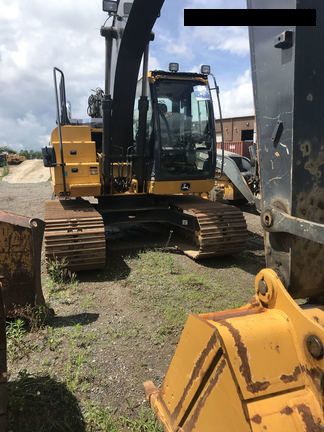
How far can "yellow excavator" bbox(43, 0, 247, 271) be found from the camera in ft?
17.6

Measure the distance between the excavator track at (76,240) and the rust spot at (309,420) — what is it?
13.1 feet

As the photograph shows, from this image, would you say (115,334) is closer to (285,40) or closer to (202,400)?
(202,400)

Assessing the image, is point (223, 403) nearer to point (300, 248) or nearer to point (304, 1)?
point (300, 248)

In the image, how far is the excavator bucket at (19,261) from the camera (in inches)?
140

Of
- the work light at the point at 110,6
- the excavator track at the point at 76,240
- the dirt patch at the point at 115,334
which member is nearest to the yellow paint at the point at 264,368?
the dirt patch at the point at 115,334

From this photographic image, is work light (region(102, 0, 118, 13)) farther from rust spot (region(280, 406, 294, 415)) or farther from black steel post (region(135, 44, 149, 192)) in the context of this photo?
rust spot (region(280, 406, 294, 415))

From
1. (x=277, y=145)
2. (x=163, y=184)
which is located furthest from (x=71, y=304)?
(x=277, y=145)

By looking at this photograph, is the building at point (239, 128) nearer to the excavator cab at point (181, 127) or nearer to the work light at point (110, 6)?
the excavator cab at point (181, 127)

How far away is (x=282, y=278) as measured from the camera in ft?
5.15

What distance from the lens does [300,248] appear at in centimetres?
152

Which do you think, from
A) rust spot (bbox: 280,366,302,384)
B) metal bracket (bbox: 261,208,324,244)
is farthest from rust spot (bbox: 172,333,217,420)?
metal bracket (bbox: 261,208,324,244)

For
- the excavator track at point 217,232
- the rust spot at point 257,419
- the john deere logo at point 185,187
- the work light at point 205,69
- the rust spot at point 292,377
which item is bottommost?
the excavator track at point 217,232

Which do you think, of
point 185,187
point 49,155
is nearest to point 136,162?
point 185,187

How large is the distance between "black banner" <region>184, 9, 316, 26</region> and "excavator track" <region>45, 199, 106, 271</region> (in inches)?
157
